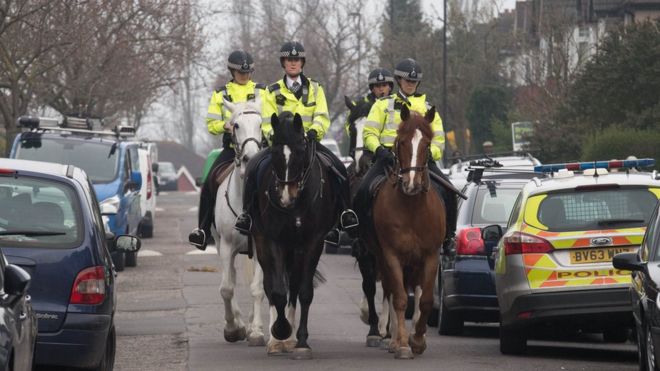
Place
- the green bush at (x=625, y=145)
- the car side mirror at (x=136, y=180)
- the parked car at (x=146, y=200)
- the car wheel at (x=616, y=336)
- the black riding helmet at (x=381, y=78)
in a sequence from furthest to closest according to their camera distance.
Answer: the parked car at (x=146, y=200) → the green bush at (x=625, y=145) → the car side mirror at (x=136, y=180) → the black riding helmet at (x=381, y=78) → the car wheel at (x=616, y=336)

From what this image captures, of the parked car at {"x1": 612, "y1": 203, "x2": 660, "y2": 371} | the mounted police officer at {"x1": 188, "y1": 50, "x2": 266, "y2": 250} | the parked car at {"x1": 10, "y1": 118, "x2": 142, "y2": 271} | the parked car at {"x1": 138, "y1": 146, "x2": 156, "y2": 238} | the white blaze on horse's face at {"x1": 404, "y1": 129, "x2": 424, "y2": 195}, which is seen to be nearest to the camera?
the parked car at {"x1": 612, "y1": 203, "x2": 660, "y2": 371}

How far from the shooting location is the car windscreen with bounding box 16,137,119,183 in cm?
2675

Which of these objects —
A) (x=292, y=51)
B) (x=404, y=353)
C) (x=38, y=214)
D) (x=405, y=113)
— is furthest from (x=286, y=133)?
(x=38, y=214)

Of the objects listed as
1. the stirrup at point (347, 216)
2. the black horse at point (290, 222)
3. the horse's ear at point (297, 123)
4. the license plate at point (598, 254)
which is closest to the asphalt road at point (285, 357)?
the black horse at point (290, 222)

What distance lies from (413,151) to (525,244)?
3.97 ft

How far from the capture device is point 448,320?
651 inches

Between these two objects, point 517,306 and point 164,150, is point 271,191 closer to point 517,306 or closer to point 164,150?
point 517,306

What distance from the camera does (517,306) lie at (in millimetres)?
13664

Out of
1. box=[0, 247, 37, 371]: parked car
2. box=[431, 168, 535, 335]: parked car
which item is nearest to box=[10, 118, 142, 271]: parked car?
box=[431, 168, 535, 335]: parked car

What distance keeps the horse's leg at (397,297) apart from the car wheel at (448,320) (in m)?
2.07

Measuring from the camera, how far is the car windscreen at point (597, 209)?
44.7ft

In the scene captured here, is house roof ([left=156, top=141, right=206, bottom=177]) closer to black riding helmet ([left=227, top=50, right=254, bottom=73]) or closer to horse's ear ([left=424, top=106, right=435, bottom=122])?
black riding helmet ([left=227, top=50, right=254, bottom=73])

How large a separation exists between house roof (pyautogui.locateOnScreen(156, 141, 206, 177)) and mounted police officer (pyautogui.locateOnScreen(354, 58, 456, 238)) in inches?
4482

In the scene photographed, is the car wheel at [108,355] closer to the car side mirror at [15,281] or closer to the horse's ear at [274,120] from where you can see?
the horse's ear at [274,120]
